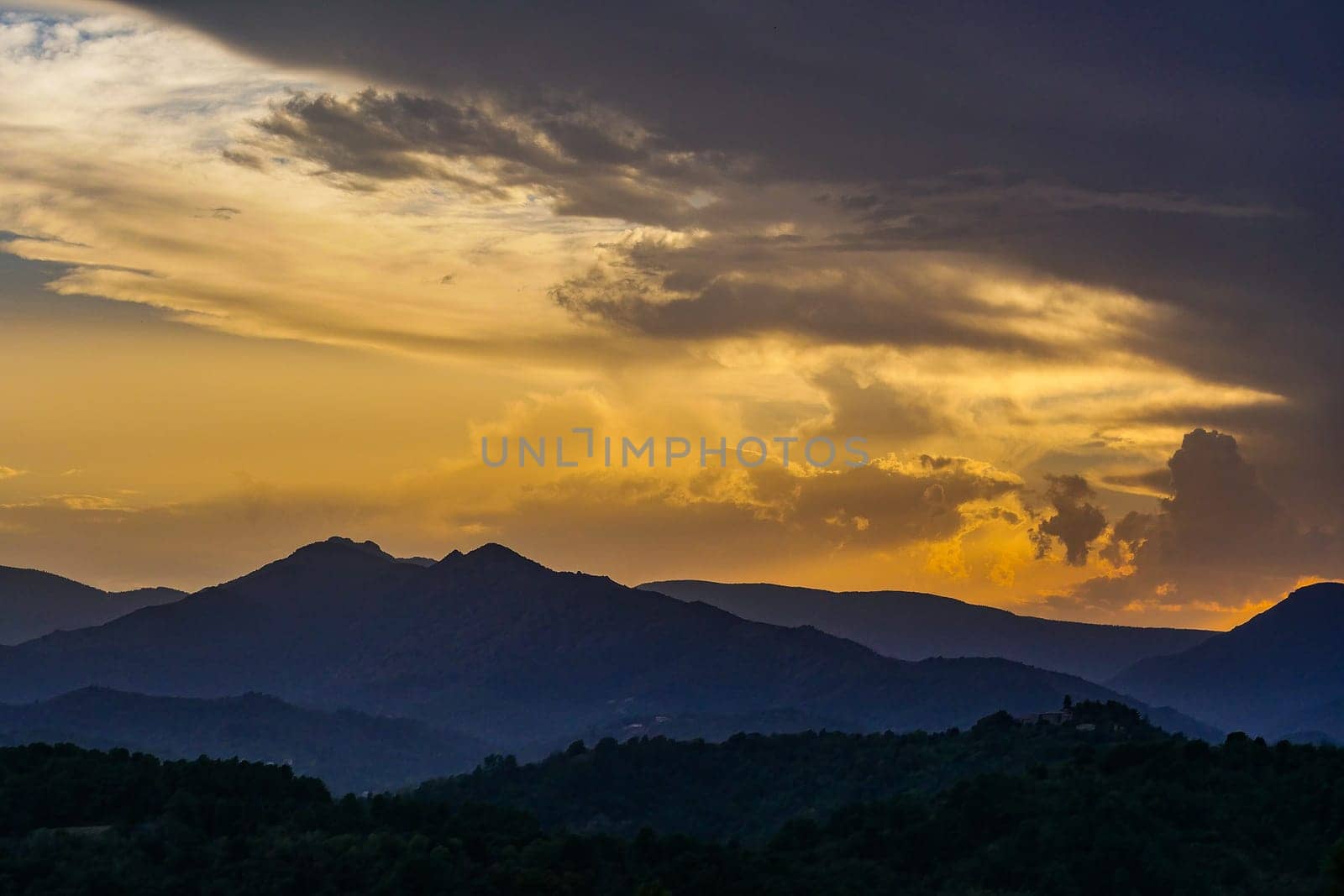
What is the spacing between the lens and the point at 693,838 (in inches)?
6447

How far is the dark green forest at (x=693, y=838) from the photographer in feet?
450

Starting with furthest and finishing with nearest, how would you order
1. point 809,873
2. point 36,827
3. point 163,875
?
point 809,873, point 36,827, point 163,875

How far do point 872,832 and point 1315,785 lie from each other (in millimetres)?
48501

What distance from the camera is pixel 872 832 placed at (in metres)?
178

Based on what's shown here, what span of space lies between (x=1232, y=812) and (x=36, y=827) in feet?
398

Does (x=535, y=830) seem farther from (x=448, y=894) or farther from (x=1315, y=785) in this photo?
(x=1315, y=785)

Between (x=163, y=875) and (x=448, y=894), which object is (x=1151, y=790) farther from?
(x=163, y=875)

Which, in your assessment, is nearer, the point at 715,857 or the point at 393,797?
the point at 715,857

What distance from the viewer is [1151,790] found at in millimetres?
177125

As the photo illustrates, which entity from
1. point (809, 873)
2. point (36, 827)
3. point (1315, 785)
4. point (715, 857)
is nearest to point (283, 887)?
point (36, 827)

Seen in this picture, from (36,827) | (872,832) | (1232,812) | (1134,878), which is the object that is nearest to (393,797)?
(36,827)

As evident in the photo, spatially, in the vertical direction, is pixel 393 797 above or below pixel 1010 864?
above

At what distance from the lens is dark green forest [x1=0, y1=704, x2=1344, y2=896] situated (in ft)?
450

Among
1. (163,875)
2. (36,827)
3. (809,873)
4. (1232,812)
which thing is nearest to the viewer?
(163,875)
